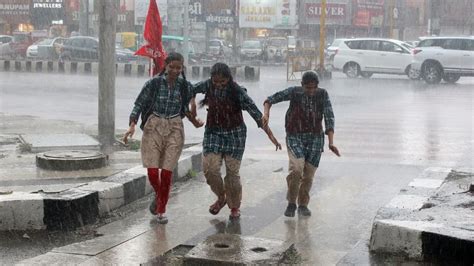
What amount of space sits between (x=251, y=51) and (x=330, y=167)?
118ft

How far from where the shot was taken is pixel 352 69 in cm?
3119

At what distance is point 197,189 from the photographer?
326 inches

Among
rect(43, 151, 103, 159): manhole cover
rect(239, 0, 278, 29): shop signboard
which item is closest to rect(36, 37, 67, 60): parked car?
rect(239, 0, 278, 29): shop signboard

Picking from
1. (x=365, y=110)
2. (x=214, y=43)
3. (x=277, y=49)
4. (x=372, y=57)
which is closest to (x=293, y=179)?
(x=365, y=110)

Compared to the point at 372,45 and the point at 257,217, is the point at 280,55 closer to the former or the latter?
the point at 372,45

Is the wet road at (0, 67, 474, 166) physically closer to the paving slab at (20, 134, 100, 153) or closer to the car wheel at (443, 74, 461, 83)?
the car wheel at (443, 74, 461, 83)

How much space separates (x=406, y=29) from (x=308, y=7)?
37.0 feet

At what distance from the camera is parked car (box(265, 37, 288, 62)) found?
4622 centimetres

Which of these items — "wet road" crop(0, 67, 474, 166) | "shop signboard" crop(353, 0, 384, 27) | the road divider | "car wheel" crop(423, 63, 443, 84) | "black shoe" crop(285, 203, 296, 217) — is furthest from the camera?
"shop signboard" crop(353, 0, 384, 27)

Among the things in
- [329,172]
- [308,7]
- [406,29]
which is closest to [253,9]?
[308,7]

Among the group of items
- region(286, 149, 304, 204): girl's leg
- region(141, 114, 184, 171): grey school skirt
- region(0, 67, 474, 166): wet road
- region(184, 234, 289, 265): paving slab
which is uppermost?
region(141, 114, 184, 171): grey school skirt

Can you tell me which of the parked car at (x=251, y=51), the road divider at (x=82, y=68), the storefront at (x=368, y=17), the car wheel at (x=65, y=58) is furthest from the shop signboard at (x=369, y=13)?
the road divider at (x=82, y=68)

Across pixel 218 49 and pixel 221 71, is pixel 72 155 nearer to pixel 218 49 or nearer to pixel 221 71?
pixel 221 71

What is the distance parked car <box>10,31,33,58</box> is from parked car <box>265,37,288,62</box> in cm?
1417
